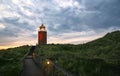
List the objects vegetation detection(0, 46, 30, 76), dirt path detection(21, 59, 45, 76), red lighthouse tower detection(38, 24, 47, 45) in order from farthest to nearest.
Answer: red lighthouse tower detection(38, 24, 47, 45), dirt path detection(21, 59, 45, 76), vegetation detection(0, 46, 30, 76)

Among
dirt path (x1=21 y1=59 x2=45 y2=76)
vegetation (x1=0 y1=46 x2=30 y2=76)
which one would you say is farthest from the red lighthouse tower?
dirt path (x1=21 y1=59 x2=45 y2=76)

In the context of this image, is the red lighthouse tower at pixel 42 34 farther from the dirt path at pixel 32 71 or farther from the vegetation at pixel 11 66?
the dirt path at pixel 32 71

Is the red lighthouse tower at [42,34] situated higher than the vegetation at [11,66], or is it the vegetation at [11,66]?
the red lighthouse tower at [42,34]

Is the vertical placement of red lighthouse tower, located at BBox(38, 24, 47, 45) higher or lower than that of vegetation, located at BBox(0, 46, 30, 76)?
higher

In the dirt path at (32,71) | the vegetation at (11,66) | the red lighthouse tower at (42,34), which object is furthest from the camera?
the red lighthouse tower at (42,34)

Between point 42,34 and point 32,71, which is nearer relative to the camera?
point 32,71

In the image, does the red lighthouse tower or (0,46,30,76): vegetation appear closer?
(0,46,30,76): vegetation

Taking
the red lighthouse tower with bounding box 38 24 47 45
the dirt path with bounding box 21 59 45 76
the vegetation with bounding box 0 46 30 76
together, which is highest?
the red lighthouse tower with bounding box 38 24 47 45

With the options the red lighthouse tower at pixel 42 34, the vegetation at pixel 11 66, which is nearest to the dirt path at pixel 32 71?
the vegetation at pixel 11 66

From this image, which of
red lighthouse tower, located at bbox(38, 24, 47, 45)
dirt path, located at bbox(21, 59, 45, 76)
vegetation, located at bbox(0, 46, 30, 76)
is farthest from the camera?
red lighthouse tower, located at bbox(38, 24, 47, 45)

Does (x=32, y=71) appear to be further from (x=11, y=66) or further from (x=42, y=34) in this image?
(x=42, y=34)

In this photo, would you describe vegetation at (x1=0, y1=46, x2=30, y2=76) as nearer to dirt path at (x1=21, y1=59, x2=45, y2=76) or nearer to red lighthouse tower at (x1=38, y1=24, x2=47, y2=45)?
dirt path at (x1=21, y1=59, x2=45, y2=76)

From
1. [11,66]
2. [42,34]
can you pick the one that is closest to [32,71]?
[11,66]

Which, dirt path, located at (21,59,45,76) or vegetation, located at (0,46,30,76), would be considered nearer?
vegetation, located at (0,46,30,76)
